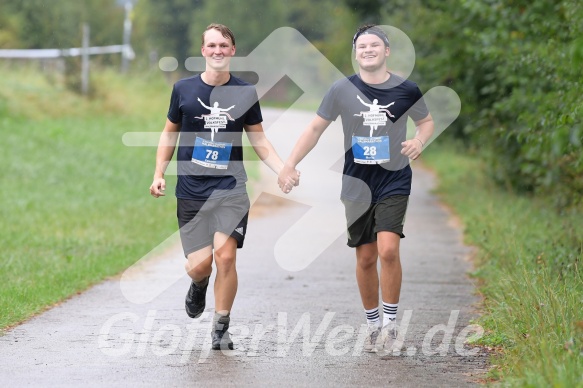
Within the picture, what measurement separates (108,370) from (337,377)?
4.42 feet

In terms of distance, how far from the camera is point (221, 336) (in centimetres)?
721

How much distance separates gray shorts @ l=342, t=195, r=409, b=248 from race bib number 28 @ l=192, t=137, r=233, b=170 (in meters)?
0.89

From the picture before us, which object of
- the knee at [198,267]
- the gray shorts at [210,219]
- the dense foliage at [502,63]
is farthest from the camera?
the dense foliage at [502,63]

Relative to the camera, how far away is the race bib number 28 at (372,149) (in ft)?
23.9

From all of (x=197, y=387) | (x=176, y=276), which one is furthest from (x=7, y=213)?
(x=197, y=387)

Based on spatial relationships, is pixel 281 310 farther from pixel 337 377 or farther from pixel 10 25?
pixel 10 25

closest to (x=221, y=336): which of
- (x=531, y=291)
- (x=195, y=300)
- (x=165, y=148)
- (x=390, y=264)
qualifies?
(x=195, y=300)

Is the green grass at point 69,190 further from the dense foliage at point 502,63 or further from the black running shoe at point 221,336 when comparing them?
the dense foliage at point 502,63

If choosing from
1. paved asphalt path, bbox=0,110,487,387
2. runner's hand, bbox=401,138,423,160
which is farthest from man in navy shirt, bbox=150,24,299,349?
runner's hand, bbox=401,138,423,160

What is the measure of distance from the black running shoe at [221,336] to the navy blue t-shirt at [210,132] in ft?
2.74

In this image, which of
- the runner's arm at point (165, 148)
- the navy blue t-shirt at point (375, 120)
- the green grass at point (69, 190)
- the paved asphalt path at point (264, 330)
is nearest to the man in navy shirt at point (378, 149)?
the navy blue t-shirt at point (375, 120)

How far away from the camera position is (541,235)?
1245cm

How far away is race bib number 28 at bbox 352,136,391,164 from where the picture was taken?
727 cm

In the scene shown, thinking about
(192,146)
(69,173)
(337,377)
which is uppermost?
(192,146)
